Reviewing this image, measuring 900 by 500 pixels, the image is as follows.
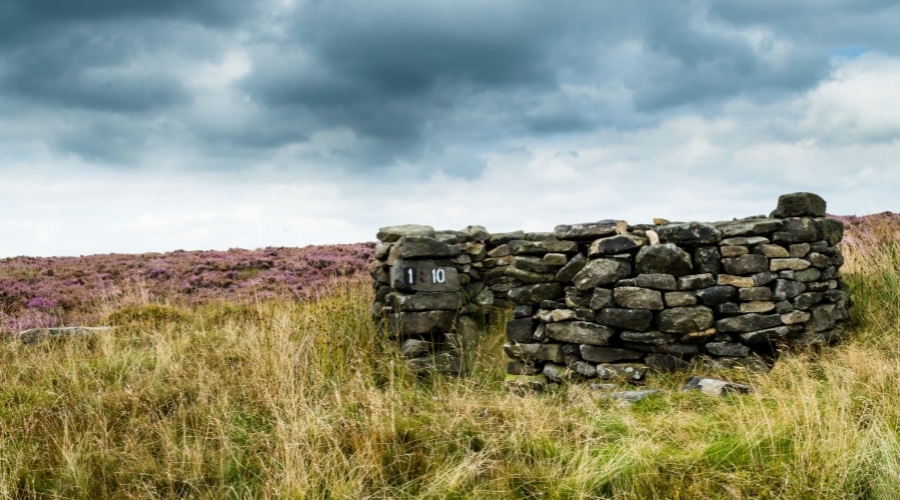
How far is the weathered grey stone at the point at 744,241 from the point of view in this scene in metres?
7.59

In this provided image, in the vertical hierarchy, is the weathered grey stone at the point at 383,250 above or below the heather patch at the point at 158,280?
above

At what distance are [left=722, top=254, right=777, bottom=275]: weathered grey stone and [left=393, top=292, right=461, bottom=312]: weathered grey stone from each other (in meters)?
3.41

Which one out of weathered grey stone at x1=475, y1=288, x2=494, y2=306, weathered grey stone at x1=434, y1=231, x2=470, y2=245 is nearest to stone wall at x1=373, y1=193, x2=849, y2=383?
weathered grey stone at x1=434, y1=231, x2=470, y2=245

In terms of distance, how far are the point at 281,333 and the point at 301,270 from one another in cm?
1250

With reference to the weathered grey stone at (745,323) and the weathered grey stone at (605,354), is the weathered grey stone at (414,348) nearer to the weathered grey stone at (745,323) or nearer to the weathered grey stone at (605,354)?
the weathered grey stone at (605,354)

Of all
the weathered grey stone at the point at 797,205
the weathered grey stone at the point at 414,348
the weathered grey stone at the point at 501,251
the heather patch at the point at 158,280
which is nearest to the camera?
the weathered grey stone at the point at 797,205

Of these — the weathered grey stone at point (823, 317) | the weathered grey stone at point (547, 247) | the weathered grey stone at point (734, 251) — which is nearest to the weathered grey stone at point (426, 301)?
the weathered grey stone at point (547, 247)

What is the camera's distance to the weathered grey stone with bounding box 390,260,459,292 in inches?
338

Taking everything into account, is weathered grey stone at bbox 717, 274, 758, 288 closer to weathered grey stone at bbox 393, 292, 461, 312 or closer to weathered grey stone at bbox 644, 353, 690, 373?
weathered grey stone at bbox 644, 353, 690, 373

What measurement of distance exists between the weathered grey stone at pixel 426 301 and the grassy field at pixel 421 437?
53.0 inches

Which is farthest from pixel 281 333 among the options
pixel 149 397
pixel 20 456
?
pixel 20 456

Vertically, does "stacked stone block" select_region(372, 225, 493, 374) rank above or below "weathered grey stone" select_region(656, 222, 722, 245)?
below

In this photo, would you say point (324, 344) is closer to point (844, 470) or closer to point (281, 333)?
point (281, 333)

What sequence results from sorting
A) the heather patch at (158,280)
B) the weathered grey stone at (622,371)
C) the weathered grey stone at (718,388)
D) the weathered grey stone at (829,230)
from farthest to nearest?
the heather patch at (158,280) → the weathered grey stone at (829,230) → the weathered grey stone at (622,371) → the weathered grey stone at (718,388)
